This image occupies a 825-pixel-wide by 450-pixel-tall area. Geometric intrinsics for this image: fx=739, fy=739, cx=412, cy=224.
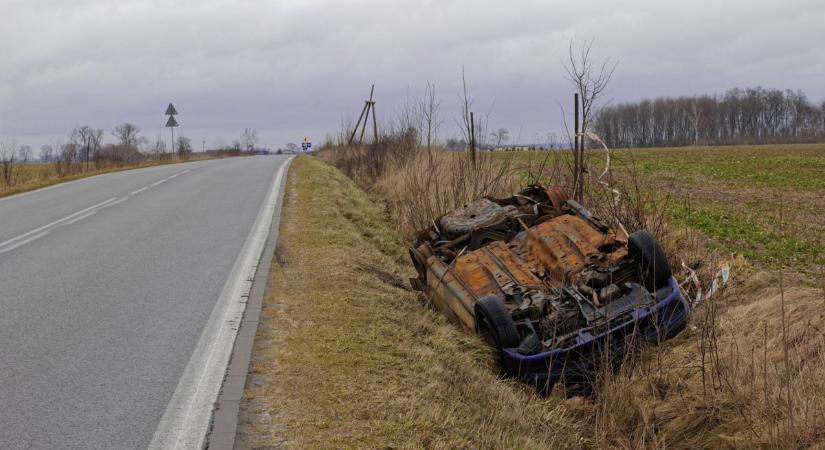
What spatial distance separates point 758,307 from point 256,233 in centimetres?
711

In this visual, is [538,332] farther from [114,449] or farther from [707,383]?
[114,449]

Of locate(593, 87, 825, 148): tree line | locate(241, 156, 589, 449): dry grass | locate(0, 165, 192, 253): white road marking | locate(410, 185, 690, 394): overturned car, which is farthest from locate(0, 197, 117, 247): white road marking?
locate(593, 87, 825, 148): tree line

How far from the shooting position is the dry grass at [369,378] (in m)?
4.50

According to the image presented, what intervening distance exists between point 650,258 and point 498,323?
1.79 metres

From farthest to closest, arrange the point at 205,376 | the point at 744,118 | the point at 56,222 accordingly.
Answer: the point at 744,118
the point at 56,222
the point at 205,376

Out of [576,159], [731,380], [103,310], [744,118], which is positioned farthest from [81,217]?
[744,118]

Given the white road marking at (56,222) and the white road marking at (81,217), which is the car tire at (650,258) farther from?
the white road marking at (81,217)

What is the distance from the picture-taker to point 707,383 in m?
6.64

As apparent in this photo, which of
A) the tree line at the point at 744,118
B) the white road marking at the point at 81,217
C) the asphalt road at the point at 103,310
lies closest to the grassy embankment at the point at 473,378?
the asphalt road at the point at 103,310

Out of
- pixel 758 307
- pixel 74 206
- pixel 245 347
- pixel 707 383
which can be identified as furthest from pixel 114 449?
pixel 74 206

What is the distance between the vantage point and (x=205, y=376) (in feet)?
17.3

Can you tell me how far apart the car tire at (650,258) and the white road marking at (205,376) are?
3943 mm

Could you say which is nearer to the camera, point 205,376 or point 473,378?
point 205,376

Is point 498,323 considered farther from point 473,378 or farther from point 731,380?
point 731,380
